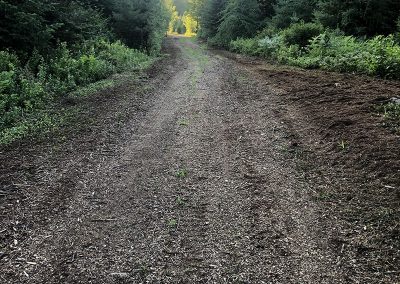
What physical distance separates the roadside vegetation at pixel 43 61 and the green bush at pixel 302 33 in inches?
317

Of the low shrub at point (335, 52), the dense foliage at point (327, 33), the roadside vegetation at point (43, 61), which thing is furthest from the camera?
the dense foliage at point (327, 33)

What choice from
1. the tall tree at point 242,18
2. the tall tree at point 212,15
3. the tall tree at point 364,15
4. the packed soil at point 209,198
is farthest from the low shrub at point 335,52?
the tall tree at point 212,15

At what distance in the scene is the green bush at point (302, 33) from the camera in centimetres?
1736

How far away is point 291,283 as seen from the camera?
3336mm

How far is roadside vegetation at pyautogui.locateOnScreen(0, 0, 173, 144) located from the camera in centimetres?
770

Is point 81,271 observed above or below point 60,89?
below

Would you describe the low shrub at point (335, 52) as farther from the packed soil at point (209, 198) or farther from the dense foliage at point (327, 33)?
the packed soil at point (209, 198)

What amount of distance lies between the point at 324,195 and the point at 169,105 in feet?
18.7

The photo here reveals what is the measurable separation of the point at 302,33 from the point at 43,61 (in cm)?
1275

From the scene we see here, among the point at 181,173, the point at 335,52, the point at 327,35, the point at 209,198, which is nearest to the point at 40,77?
the point at 181,173

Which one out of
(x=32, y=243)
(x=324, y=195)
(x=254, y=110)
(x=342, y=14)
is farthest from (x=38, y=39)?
(x=342, y=14)

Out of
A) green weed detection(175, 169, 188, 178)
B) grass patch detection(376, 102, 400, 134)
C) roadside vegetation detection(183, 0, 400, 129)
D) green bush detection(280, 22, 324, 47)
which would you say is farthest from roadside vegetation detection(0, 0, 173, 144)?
green bush detection(280, 22, 324, 47)

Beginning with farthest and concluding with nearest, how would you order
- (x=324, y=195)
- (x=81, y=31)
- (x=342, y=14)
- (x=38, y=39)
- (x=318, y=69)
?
(x=342, y=14)
(x=81, y=31)
(x=318, y=69)
(x=38, y=39)
(x=324, y=195)

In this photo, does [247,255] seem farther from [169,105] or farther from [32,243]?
[169,105]
